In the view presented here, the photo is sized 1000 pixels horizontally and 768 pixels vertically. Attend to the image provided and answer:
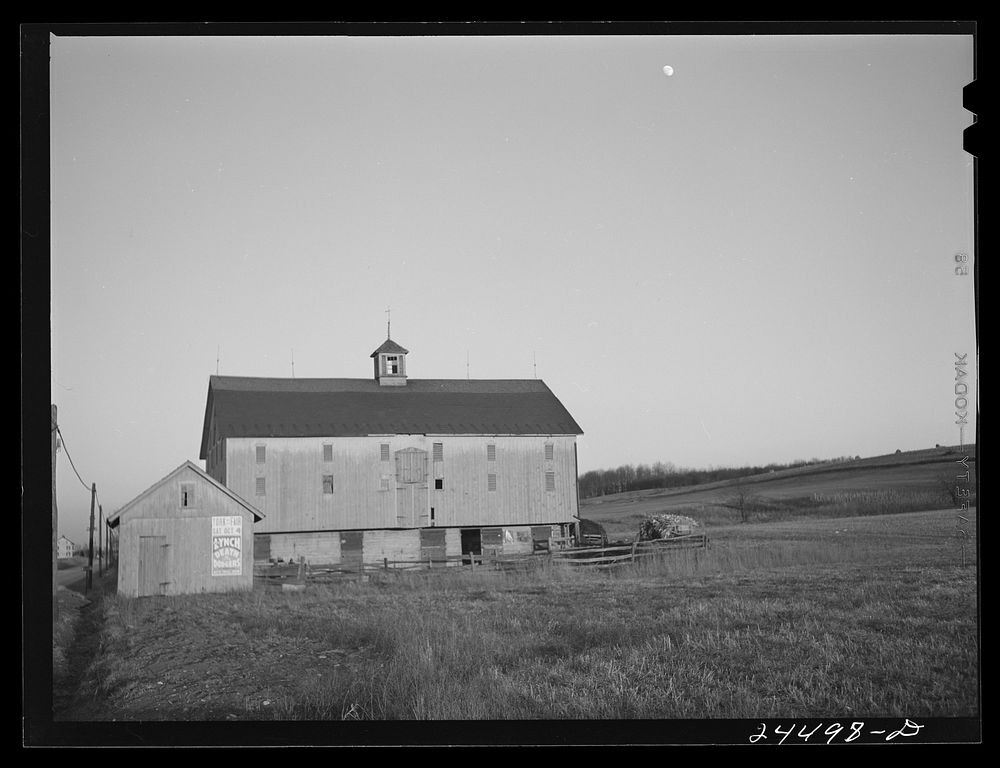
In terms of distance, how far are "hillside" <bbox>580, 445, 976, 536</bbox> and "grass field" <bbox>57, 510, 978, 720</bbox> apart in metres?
0.96

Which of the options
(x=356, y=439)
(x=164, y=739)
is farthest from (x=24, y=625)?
(x=356, y=439)

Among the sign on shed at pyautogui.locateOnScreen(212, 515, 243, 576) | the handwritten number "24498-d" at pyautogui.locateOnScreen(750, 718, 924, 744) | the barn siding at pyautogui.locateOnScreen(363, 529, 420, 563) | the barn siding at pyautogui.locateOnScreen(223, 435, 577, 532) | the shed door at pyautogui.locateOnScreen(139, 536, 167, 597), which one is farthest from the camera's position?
the barn siding at pyautogui.locateOnScreen(363, 529, 420, 563)

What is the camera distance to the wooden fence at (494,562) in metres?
16.6

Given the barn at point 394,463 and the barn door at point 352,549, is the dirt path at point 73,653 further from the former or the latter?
the barn door at point 352,549

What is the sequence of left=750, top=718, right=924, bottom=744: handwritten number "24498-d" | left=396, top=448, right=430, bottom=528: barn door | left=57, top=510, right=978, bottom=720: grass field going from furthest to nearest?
1. left=396, top=448, right=430, bottom=528: barn door
2. left=57, top=510, right=978, bottom=720: grass field
3. left=750, top=718, right=924, bottom=744: handwritten number "24498-d"

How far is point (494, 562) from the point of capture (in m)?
18.2

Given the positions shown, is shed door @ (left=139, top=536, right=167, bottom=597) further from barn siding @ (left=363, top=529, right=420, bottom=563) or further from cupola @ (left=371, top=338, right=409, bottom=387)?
barn siding @ (left=363, top=529, right=420, bottom=563)

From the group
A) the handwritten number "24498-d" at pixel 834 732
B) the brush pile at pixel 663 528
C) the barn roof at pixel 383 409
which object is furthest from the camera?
the brush pile at pixel 663 528

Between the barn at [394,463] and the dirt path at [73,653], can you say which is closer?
the dirt path at [73,653]

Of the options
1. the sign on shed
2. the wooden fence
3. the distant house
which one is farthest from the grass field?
the wooden fence

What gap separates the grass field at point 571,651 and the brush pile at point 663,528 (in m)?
5.64

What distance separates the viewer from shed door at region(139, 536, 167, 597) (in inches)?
544

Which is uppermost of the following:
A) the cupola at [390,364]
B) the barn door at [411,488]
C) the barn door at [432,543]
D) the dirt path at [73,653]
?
the cupola at [390,364]

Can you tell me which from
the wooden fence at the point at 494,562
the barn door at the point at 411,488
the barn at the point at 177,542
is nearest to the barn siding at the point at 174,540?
the barn at the point at 177,542
